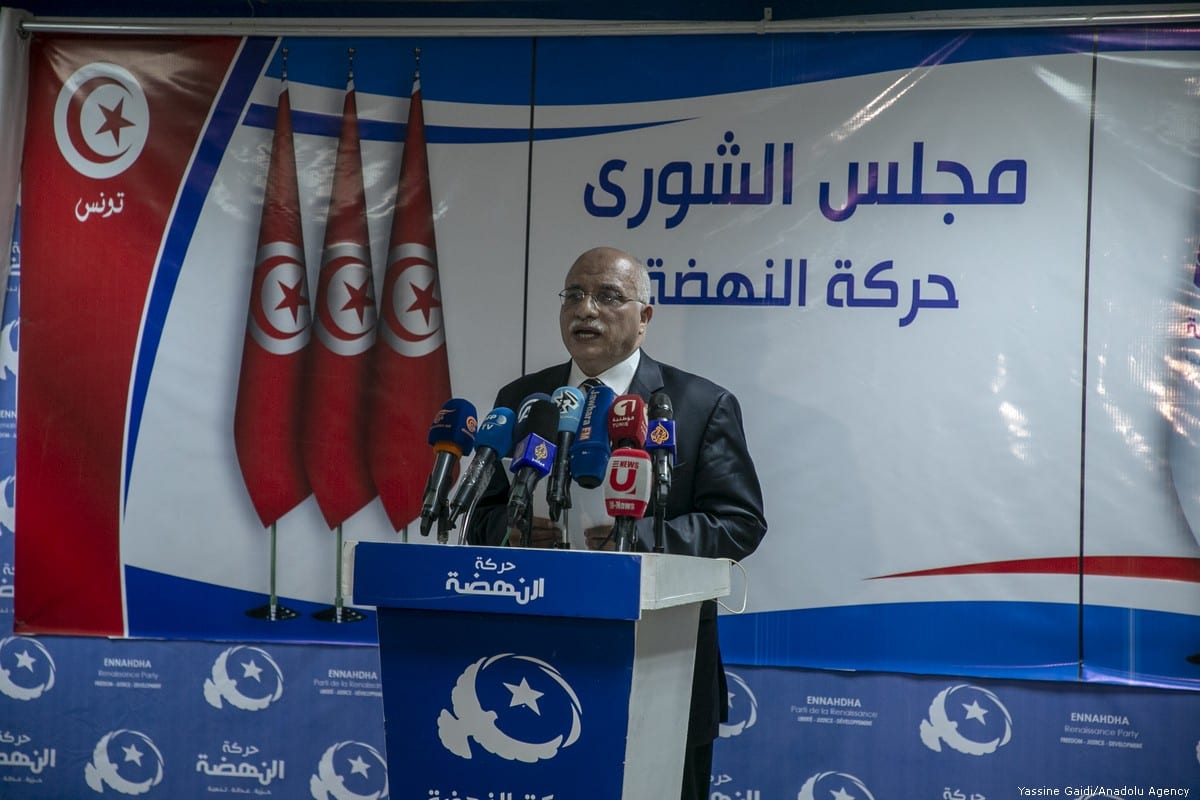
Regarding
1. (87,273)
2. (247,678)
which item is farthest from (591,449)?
(87,273)

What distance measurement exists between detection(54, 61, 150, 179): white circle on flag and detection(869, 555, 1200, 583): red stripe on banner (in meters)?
3.09

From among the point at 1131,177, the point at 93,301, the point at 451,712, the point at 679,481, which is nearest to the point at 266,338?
the point at 93,301

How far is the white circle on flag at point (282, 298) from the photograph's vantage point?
4.09 m

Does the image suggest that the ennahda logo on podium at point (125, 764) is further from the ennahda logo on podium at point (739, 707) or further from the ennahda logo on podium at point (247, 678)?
the ennahda logo on podium at point (739, 707)

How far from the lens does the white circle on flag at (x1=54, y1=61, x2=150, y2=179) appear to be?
419 centimetres

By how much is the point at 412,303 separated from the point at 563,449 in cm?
201

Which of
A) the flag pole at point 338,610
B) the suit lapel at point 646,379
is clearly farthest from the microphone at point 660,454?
the flag pole at point 338,610

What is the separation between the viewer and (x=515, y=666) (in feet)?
5.99

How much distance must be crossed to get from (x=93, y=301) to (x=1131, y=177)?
3436 millimetres

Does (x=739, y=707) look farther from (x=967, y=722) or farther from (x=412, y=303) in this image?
(x=412, y=303)

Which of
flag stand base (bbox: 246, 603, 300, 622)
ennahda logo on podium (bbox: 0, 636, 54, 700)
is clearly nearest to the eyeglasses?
flag stand base (bbox: 246, 603, 300, 622)

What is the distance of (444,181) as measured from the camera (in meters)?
4.06

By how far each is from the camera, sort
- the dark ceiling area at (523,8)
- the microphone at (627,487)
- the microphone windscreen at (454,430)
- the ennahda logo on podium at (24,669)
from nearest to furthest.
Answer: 1. the microphone at (627,487)
2. the microphone windscreen at (454,430)
3. the dark ceiling area at (523,8)
4. the ennahda logo on podium at (24,669)

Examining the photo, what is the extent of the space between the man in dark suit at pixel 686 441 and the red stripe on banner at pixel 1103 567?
1042 mm
